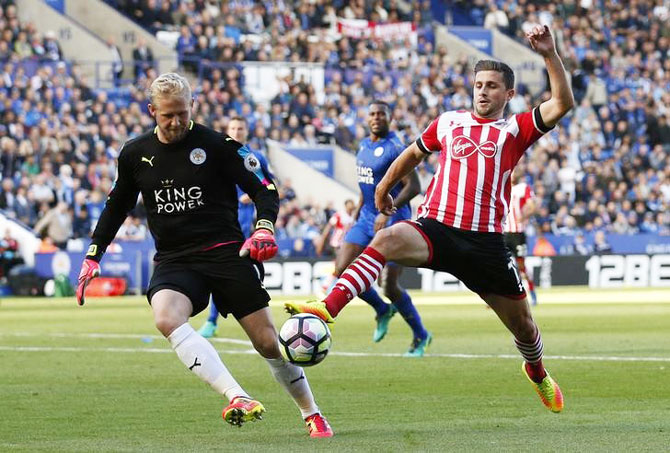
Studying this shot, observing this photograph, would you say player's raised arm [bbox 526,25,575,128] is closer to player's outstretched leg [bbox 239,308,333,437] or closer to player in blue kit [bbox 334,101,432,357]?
player's outstretched leg [bbox 239,308,333,437]

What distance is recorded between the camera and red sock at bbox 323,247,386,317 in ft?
26.3

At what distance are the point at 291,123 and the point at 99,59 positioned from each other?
211 inches

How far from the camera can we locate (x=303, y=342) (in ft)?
24.7

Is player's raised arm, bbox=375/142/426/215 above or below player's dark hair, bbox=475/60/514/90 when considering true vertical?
below

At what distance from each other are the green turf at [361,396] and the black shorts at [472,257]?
0.91 m

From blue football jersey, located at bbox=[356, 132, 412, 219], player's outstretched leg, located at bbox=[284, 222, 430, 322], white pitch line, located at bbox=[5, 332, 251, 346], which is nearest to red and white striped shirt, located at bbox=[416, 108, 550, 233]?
player's outstretched leg, located at bbox=[284, 222, 430, 322]

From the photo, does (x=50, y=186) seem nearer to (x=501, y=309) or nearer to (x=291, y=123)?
(x=291, y=123)

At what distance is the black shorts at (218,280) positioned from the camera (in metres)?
8.16

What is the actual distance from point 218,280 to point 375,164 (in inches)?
250

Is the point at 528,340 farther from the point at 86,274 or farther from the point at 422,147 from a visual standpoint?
the point at 86,274

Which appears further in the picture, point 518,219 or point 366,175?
point 518,219

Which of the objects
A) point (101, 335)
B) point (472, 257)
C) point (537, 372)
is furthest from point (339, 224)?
point (472, 257)

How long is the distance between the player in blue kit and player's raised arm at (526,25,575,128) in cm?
550

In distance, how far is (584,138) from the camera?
3988 cm
